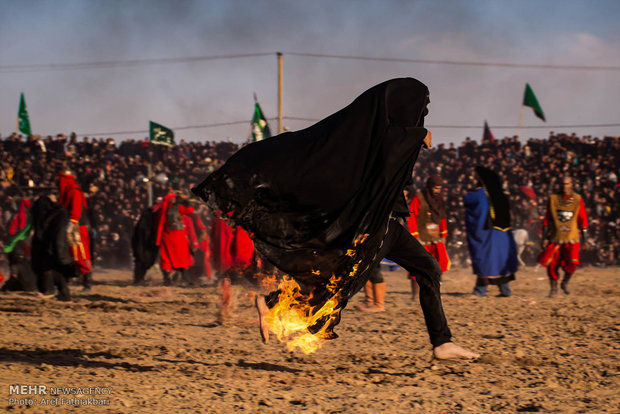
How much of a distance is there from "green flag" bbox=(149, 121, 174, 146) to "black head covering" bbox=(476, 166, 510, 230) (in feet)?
45.6

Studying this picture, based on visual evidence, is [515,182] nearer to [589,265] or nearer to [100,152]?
[589,265]

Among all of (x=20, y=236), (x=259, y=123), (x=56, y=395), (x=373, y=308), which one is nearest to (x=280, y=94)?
(x=259, y=123)

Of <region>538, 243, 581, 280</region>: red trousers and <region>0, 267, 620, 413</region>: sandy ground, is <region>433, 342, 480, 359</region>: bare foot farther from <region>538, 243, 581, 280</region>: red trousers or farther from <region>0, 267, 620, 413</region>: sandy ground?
<region>538, 243, 581, 280</region>: red trousers

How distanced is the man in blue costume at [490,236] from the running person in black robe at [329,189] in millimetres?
6457

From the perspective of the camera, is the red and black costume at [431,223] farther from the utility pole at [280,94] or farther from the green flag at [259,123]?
the green flag at [259,123]

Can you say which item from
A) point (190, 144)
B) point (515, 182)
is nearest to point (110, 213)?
point (190, 144)

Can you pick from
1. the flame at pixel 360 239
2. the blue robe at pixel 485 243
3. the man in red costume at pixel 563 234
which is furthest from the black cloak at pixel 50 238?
the man in red costume at pixel 563 234

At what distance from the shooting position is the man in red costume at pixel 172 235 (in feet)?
40.4

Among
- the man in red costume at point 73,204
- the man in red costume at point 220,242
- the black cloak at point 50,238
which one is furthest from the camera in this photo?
the man in red costume at point 220,242

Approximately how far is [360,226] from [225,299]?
3.47m

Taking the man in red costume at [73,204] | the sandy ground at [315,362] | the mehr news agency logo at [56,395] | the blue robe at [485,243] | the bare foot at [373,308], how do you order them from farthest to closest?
the blue robe at [485,243], the man in red costume at [73,204], the bare foot at [373,308], the sandy ground at [315,362], the mehr news agency logo at [56,395]

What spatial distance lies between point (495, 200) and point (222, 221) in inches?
209

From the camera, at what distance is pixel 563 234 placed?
1029cm

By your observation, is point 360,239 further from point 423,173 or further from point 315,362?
point 423,173
